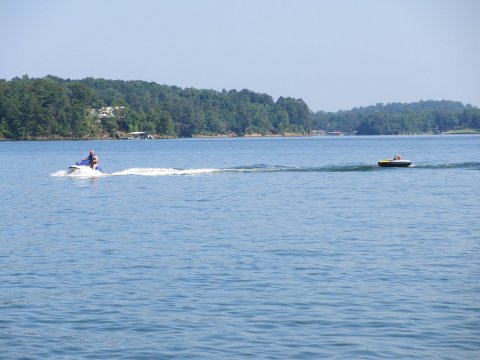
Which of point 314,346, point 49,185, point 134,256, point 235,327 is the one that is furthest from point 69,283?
point 49,185

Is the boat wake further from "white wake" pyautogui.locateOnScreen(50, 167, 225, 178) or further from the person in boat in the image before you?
the person in boat

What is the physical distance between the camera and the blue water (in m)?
17.6

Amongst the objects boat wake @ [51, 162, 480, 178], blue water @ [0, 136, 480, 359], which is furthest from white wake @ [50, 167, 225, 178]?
blue water @ [0, 136, 480, 359]

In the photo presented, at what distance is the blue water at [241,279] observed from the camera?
57.7ft

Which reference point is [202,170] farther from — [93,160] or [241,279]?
[241,279]

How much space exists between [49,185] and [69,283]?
40306mm

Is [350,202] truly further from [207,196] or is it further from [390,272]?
[390,272]

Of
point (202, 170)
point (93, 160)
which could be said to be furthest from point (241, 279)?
point (202, 170)

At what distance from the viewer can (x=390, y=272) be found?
24.2 meters

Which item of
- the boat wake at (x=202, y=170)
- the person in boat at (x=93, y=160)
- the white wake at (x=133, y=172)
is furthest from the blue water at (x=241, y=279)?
the boat wake at (x=202, y=170)

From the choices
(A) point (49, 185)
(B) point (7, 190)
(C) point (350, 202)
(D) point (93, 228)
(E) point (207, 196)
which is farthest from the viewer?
(A) point (49, 185)

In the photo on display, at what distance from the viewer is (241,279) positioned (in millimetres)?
23297

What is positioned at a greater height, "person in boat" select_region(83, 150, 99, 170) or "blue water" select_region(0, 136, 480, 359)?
"person in boat" select_region(83, 150, 99, 170)

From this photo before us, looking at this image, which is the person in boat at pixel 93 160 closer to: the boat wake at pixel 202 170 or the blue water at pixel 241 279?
the boat wake at pixel 202 170
